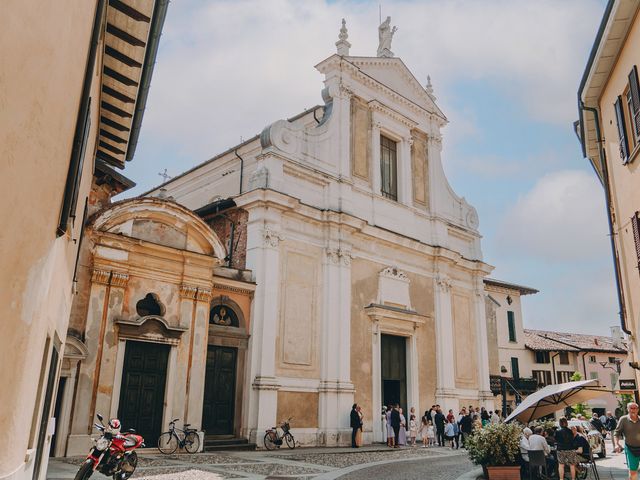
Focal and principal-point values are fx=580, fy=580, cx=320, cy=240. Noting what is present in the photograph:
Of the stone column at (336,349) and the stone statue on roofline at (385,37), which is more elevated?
the stone statue on roofline at (385,37)

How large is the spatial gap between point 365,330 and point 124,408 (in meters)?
9.18

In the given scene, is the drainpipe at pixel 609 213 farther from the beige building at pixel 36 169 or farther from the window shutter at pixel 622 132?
the beige building at pixel 36 169

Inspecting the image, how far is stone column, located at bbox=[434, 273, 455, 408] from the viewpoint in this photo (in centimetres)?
2291

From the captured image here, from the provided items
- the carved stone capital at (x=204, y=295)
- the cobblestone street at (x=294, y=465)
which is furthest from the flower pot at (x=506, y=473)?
the carved stone capital at (x=204, y=295)

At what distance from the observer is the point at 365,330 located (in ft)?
67.4

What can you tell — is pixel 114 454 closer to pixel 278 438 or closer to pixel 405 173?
pixel 278 438

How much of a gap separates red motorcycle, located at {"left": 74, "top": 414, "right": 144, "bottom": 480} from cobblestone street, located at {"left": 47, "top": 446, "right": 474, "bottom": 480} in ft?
3.38

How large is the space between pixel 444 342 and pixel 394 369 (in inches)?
113

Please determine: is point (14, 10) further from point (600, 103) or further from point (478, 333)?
point (478, 333)

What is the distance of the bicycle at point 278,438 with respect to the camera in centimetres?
1641

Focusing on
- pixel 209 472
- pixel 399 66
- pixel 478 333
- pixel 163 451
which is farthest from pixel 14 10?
pixel 478 333

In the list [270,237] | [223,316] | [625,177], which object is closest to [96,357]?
[223,316]

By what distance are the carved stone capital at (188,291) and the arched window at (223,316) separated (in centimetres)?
156

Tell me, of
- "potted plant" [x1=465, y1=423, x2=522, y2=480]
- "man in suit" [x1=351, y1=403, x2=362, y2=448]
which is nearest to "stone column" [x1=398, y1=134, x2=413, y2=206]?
"man in suit" [x1=351, y1=403, x2=362, y2=448]
